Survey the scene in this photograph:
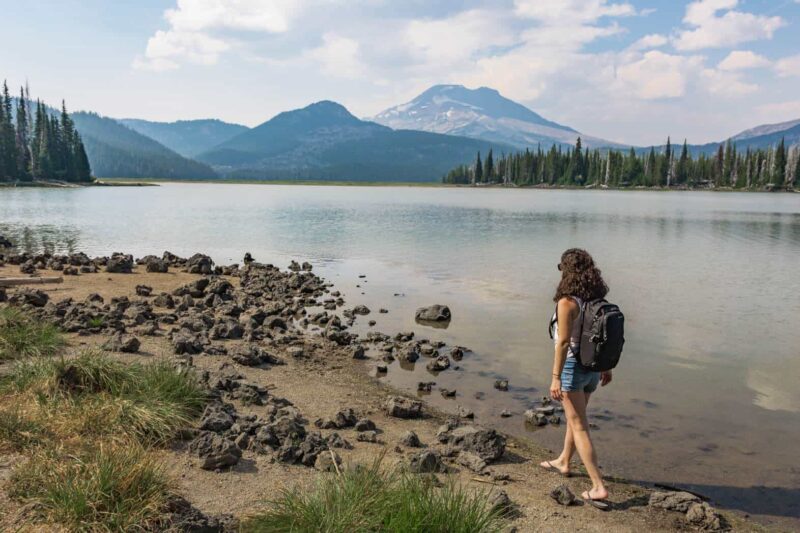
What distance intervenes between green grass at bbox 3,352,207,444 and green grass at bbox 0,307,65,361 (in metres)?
1.23

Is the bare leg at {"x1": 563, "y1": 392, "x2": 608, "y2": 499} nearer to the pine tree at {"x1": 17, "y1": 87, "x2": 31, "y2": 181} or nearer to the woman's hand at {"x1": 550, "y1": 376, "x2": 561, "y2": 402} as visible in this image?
the woman's hand at {"x1": 550, "y1": 376, "x2": 561, "y2": 402}

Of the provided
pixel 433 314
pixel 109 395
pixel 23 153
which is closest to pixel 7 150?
pixel 23 153

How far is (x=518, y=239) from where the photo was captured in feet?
164

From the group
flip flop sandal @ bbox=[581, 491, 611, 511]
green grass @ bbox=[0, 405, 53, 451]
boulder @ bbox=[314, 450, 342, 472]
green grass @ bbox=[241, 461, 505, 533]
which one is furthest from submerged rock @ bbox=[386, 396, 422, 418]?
green grass @ bbox=[0, 405, 53, 451]

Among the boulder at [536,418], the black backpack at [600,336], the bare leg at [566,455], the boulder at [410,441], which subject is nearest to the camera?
the black backpack at [600,336]

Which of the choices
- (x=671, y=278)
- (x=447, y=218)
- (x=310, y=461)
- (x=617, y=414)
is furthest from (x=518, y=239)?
(x=310, y=461)

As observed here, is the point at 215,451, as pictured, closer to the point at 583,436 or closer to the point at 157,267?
the point at 583,436

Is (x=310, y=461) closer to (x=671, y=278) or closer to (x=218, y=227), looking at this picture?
(x=671, y=278)

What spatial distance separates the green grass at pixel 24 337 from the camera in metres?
11.6

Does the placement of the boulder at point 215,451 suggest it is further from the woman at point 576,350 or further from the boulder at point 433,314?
the boulder at point 433,314

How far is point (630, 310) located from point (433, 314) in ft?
27.1

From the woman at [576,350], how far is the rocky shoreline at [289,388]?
63 centimetres

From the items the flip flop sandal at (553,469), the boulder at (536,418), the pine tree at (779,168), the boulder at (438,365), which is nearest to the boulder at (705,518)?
the flip flop sandal at (553,469)

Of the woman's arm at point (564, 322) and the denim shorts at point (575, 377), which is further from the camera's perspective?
the denim shorts at point (575, 377)
